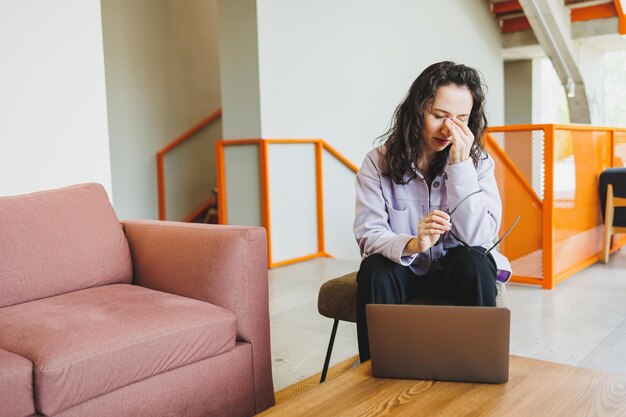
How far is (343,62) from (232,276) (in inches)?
149

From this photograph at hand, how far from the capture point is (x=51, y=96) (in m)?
2.60

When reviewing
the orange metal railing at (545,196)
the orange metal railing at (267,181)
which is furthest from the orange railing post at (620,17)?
the orange metal railing at (267,181)

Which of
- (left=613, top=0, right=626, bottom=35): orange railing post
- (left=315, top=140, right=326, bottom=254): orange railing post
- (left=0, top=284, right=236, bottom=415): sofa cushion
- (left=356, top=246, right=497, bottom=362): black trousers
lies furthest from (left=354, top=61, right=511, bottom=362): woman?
(left=613, top=0, right=626, bottom=35): orange railing post

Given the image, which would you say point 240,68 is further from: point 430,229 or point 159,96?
point 430,229

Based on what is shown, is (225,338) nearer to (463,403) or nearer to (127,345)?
(127,345)

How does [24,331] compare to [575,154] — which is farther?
[575,154]

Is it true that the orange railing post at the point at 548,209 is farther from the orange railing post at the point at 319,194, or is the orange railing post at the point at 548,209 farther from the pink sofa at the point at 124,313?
the pink sofa at the point at 124,313

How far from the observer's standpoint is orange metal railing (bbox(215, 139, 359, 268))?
179 inches

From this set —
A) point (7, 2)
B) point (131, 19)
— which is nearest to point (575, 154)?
point (7, 2)

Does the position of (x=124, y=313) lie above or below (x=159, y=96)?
below

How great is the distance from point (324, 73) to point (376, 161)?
3.35m

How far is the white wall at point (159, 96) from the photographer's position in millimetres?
5418

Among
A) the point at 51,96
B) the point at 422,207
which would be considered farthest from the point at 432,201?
the point at 51,96

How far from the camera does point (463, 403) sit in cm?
119
